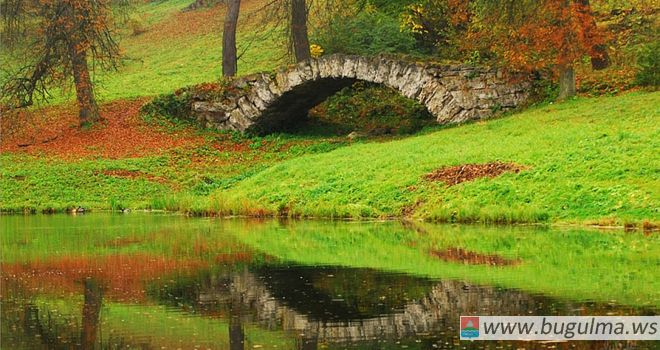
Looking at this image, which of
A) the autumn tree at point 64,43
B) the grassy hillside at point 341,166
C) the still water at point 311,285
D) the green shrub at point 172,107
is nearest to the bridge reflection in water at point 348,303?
the still water at point 311,285

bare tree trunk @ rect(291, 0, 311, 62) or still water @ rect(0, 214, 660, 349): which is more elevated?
bare tree trunk @ rect(291, 0, 311, 62)

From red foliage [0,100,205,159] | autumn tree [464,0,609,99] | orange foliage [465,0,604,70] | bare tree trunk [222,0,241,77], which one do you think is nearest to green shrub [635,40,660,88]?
autumn tree [464,0,609,99]

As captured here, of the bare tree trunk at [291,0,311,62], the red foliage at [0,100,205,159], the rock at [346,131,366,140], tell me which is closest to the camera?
the red foliage at [0,100,205,159]

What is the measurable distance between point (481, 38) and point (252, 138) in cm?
859

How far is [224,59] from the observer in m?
40.9

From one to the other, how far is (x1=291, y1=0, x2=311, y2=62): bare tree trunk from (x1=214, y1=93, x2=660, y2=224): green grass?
25.4 feet

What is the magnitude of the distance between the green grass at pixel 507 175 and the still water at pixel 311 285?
142 centimetres

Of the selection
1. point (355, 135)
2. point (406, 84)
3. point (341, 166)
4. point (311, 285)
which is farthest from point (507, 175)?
point (355, 135)

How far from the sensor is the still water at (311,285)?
10.6m

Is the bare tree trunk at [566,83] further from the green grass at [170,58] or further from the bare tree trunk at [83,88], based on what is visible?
the bare tree trunk at [83,88]

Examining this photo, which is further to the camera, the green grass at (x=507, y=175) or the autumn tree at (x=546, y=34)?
the autumn tree at (x=546, y=34)

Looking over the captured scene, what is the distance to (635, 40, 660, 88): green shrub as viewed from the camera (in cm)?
3051

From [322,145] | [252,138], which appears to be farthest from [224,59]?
[322,145]

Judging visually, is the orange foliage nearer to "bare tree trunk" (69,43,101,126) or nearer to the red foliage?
the red foliage
